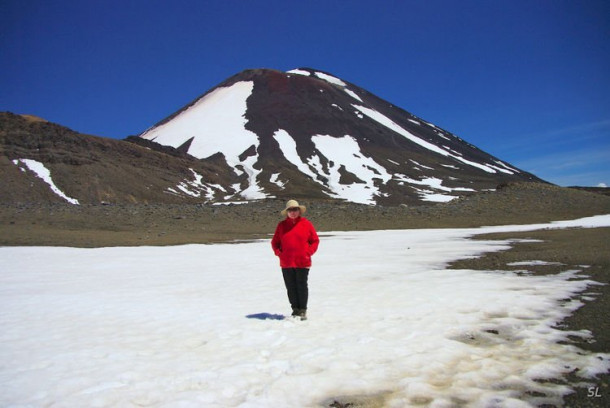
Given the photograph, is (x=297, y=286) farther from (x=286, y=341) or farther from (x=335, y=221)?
(x=335, y=221)

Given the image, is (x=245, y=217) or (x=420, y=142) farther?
(x=420, y=142)

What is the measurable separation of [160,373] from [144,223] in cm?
3607

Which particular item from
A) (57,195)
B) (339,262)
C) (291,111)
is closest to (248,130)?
(291,111)

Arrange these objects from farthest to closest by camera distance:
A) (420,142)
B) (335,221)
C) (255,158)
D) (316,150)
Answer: (420,142), (316,150), (255,158), (335,221)

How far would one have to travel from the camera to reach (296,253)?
8375mm

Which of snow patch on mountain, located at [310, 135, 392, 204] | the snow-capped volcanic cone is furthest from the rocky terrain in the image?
snow patch on mountain, located at [310, 135, 392, 204]

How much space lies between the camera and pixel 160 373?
5.68 metres

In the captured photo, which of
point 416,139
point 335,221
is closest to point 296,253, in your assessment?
point 335,221

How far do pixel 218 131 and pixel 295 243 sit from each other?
520 feet

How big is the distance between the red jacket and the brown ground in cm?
882

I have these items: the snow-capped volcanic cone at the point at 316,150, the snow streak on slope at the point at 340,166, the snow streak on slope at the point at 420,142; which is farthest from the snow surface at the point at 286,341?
the snow streak on slope at the point at 420,142

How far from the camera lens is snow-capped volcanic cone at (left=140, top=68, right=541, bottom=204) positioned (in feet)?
377

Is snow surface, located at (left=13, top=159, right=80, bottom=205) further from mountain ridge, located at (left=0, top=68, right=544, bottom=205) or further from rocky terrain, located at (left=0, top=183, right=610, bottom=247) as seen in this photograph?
rocky terrain, located at (left=0, top=183, right=610, bottom=247)

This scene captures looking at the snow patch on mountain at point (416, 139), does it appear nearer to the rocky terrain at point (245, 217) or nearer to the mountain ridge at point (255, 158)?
the mountain ridge at point (255, 158)
